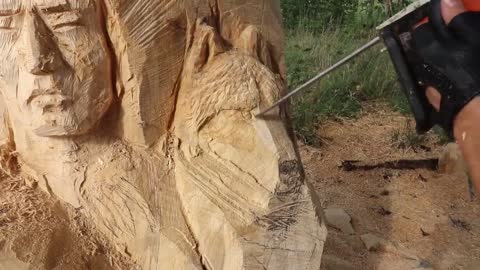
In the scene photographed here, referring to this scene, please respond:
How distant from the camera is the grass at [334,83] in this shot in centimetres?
450

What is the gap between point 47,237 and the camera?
6.24ft

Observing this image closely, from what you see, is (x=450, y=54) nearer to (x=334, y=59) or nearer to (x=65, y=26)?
(x=65, y=26)

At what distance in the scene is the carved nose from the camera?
1.79 meters

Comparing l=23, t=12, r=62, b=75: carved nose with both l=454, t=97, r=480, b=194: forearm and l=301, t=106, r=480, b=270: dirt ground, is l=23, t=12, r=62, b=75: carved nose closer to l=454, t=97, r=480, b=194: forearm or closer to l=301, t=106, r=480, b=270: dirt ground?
l=454, t=97, r=480, b=194: forearm

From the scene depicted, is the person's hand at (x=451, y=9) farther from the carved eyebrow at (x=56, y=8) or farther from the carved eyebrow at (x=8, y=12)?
the carved eyebrow at (x=8, y=12)

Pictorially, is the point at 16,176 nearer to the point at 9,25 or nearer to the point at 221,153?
the point at 9,25

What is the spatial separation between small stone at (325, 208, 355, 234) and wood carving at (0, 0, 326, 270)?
3.88 ft

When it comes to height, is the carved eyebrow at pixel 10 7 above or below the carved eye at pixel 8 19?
above

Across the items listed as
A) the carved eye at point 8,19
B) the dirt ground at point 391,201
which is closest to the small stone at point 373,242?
the dirt ground at point 391,201

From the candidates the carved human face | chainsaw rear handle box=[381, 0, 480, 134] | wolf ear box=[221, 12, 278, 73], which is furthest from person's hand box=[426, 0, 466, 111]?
the carved human face

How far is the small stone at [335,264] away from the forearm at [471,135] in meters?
1.28

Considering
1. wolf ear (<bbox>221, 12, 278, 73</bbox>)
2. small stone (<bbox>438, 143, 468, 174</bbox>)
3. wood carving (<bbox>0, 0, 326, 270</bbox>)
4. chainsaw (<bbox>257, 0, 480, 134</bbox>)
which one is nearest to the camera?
chainsaw (<bbox>257, 0, 480, 134</bbox>)

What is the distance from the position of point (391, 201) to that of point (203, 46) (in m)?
1.90

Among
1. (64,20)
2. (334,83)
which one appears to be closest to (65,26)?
(64,20)
